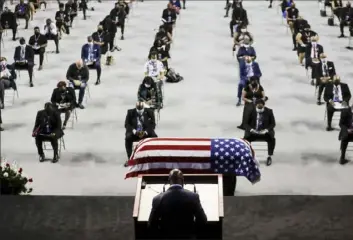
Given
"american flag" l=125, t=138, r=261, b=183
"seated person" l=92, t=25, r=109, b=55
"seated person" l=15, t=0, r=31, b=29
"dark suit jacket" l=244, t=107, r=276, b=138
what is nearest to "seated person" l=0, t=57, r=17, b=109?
"seated person" l=92, t=25, r=109, b=55

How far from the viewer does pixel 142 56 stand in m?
23.6

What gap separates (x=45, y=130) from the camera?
15.2 metres

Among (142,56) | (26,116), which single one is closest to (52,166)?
(26,116)

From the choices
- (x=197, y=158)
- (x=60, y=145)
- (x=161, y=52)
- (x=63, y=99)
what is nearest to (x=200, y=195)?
(x=197, y=158)

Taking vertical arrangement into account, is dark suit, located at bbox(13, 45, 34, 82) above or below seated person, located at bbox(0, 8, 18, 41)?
above

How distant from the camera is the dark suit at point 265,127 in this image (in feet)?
49.0

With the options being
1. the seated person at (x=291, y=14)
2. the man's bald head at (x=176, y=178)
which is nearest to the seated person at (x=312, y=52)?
the seated person at (x=291, y=14)

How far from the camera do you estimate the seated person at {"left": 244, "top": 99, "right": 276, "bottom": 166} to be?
14930mm

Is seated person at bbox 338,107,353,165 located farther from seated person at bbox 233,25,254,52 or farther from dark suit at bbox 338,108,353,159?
seated person at bbox 233,25,254,52

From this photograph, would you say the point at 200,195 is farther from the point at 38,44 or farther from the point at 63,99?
the point at 38,44

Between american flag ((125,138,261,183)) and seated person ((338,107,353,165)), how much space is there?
→ 286 centimetres

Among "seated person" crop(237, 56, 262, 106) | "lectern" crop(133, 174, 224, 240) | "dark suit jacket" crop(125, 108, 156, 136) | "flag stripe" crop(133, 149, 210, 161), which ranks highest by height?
"lectern" crop(133, 174, 224, 240)

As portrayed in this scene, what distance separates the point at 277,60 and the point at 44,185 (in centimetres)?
1041

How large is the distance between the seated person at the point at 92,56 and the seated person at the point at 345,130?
7344 mm
